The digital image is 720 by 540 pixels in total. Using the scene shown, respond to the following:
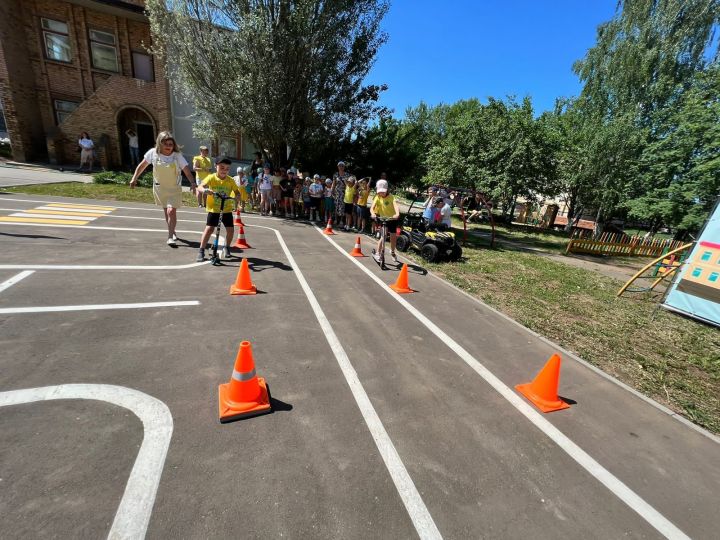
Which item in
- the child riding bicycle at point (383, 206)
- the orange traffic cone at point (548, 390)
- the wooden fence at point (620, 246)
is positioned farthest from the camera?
the wooden fence at point (620, 246)

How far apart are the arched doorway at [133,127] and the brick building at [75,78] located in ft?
0.28

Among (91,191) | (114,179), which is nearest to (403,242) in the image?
(91,191)

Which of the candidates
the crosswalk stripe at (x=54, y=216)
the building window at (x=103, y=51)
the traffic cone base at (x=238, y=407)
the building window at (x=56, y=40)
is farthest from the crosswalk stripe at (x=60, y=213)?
the building window at (x=56, y=40)

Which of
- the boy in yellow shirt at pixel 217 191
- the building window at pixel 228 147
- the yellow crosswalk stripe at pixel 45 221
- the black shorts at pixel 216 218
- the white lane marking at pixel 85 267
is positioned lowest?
the white lane marking at pixel 85 267

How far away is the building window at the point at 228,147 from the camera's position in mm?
21359

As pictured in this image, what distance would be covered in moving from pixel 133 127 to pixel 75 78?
331cm

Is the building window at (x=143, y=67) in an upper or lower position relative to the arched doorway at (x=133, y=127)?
upper

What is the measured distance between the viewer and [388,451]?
2.64 meters

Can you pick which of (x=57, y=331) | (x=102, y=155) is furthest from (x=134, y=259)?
(x=102, y=155)

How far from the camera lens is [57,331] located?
3646 millimetres

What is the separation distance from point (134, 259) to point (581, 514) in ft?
24.3

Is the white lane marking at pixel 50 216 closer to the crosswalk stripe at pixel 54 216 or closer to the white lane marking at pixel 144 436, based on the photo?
the crosswalk stripe at pixel 54 216

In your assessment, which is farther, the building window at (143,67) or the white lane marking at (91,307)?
the building window at (143,67)

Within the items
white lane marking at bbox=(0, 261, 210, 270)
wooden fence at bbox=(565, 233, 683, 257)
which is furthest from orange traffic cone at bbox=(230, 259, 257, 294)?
wooden fence at bbox=(565, 233, 683, 257)
